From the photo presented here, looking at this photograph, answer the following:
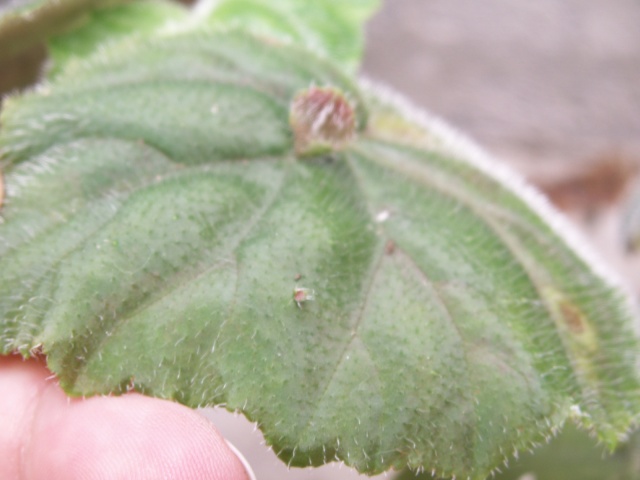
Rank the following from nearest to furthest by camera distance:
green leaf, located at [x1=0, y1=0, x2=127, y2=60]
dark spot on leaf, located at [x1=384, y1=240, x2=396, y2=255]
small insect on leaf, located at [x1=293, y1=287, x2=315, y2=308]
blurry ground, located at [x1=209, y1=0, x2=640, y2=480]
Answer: small insect on leaf, located at [x1=293, y1=287, x2=315, y2=308]
dark spot on leaf, located at [x1=384, y1=240, x2=396, y2=255]
green leaf, located at [x1=0, y1=0, x2=127, y2=60]
blurry ground, located at [x1=209, y1=0, x2=640, y2=480]

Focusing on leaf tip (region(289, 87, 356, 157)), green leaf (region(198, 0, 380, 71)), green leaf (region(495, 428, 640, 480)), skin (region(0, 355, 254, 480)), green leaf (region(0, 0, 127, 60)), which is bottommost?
green leaf (region(495, 428, 640, 480))

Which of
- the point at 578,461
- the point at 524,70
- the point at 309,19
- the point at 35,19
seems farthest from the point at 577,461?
the point at 524,70

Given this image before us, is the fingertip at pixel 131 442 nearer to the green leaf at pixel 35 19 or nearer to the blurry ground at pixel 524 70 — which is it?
the green leaf at pixel 35 19

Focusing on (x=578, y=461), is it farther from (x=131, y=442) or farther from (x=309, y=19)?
(x=309, y=19)

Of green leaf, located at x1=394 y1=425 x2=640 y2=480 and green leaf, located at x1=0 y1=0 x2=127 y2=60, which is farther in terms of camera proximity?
green leaf, located at x1=394 y1=425 x2=640 y2=480

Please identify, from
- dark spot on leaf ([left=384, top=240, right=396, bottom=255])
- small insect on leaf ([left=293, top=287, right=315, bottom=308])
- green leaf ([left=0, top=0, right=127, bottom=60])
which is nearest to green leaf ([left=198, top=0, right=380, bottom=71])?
green leaf ([left=0, top=0, right=127, bottom=60])

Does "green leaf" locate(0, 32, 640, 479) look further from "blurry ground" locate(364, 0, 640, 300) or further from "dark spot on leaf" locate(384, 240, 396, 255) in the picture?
"blurry ground" locate(364, 0, 640, 300)
